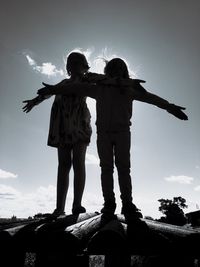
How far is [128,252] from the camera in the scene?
1790 mm

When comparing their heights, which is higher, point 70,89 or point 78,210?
point 70,89

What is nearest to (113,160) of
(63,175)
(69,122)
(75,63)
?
(63,175)

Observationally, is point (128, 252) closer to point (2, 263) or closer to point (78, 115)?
point (2, 263)

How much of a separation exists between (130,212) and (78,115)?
204cm

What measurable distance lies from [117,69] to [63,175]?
1.87 meters

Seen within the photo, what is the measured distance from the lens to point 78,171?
4.67 meters

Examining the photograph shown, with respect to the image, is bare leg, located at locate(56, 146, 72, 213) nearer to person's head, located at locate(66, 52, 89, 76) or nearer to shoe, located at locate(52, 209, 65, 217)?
shoe, located at locate(52, 209, 65, 217)

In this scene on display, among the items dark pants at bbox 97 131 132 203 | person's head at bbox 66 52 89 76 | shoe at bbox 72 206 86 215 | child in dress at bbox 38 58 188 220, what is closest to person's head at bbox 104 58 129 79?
child in dress at bbox 38 58 188 220

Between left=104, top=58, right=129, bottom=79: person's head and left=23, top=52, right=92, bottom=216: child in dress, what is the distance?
647 mm

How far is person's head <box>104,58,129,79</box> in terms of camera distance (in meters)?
4.59

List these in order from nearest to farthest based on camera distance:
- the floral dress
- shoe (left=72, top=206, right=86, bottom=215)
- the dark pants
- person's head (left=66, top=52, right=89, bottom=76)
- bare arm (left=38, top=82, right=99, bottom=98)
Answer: the dark pants, shoe (left=72, top=206, right=86, bottom=215), bare arm (left=38, top=82, right=99, bottom=98), the floral dress, person's head (left=66, top=52, right=89, bottom=76)

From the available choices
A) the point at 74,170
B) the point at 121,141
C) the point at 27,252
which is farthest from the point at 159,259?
the point at 74,170

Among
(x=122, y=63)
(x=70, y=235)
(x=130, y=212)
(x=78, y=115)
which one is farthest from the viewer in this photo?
(x=78, y=115)

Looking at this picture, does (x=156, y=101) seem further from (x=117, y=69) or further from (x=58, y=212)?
(x=58, y=212)
